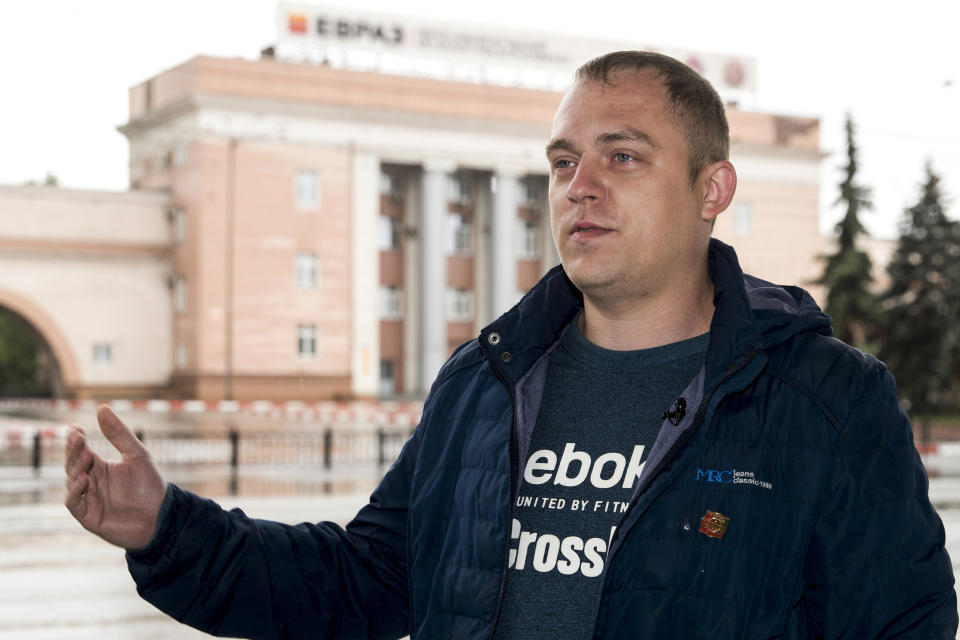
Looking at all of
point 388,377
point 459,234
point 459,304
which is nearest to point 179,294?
point 388,377

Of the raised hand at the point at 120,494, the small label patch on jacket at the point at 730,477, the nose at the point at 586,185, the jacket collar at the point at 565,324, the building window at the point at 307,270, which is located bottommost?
the raised hand at the point at 120,494

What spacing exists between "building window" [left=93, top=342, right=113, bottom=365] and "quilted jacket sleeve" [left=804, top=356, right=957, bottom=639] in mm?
49457

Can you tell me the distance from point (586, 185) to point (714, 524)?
2.65 ft

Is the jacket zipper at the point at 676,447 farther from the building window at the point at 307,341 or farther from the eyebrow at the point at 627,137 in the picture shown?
the building window at the point at 307,341

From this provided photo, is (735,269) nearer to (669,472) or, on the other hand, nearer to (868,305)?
(669,472)

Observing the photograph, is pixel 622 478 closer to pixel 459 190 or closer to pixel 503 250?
pixel 503 250

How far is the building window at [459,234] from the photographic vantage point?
59.7 m

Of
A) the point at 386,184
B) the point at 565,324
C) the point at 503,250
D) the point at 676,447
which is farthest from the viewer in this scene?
the point at 386,184

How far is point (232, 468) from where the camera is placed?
73.4 ft

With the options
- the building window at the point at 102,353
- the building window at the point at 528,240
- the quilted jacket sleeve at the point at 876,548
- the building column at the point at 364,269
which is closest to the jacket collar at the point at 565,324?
the quilted jacket sleeve at the point at 876,548

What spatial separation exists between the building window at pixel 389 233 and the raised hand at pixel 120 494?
182 feet

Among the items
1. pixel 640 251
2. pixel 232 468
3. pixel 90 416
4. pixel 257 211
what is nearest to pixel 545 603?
pixel 640 251

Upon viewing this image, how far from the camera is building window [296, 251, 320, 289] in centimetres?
5162

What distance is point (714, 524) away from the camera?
2.46m
